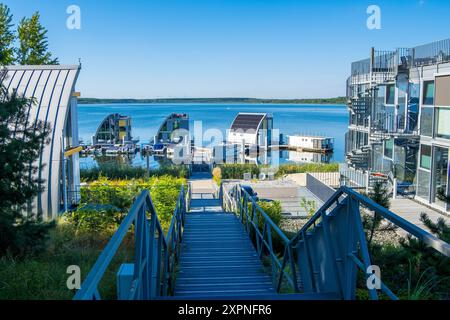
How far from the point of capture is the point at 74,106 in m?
17.6

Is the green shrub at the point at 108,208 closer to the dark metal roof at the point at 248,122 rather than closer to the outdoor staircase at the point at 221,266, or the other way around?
the outdoor staircase at the point at 221,266

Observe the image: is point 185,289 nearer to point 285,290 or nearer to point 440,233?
point 285,290

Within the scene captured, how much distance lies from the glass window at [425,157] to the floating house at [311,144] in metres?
42.1

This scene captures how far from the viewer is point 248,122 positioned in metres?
56.2

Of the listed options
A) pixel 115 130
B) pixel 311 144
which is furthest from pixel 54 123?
pixel 311 144

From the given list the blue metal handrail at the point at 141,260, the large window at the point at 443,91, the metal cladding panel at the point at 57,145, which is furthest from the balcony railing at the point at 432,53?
the blue metal handrail at the point at 141,260

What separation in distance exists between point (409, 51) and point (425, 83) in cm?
256

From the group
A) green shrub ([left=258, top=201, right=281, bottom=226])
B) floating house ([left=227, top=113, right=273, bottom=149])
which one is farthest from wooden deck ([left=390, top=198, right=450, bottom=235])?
floating house ([left=227, top=113, right=273, bottom=149])

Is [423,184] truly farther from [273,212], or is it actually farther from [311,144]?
[311,144]

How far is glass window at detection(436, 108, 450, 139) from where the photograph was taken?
14.6 meters

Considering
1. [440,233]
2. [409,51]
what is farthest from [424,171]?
[440,233]

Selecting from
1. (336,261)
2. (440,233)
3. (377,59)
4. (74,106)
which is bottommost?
(440,233)

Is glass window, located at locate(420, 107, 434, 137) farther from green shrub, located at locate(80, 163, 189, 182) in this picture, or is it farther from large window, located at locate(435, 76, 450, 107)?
green shrub, located at locate(80, 163, 189, 182)

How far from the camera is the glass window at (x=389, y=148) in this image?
18500 mm
